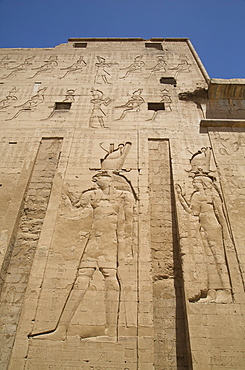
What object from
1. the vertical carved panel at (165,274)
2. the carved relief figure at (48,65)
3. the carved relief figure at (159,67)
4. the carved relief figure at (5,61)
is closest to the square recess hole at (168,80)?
the carved relief figure at (159,67)

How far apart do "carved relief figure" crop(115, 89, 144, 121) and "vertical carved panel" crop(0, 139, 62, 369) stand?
2.17 m

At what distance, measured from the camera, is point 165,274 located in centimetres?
494

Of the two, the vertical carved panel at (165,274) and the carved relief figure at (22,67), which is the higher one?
the carved relief figure at (22,67)

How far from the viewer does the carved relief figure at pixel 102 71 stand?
8.61m

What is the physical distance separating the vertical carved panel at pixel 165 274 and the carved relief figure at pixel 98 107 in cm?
191

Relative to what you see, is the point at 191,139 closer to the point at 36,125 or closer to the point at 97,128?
the point at 97,128

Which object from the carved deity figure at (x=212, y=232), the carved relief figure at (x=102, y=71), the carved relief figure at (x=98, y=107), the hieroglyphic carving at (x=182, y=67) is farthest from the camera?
the hieroglyphic carving at (x=182, y=67)

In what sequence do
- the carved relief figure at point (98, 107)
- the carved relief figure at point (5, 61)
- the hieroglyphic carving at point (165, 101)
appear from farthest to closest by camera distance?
1. the carved relief figure at point (5, 61)
2. the hieroglyphic carving at point (165, 101)
3. the carved relief figure at point (98, 107)

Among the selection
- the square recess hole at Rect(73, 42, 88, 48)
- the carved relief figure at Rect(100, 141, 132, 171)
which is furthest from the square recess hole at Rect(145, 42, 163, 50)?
the carved relief figure at Rect(100, 141, 132, 171)

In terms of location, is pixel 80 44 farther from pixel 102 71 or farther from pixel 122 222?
pixel 122 222

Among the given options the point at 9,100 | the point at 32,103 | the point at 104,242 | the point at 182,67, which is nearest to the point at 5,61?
the point at 9,100

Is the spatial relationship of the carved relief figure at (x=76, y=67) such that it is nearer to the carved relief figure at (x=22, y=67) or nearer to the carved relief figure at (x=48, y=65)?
the carved relief figure at (x=48, y=65)

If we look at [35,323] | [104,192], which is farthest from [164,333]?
[104,192]

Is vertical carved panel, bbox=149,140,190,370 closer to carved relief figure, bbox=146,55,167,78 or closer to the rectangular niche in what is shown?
the rectangular niche
